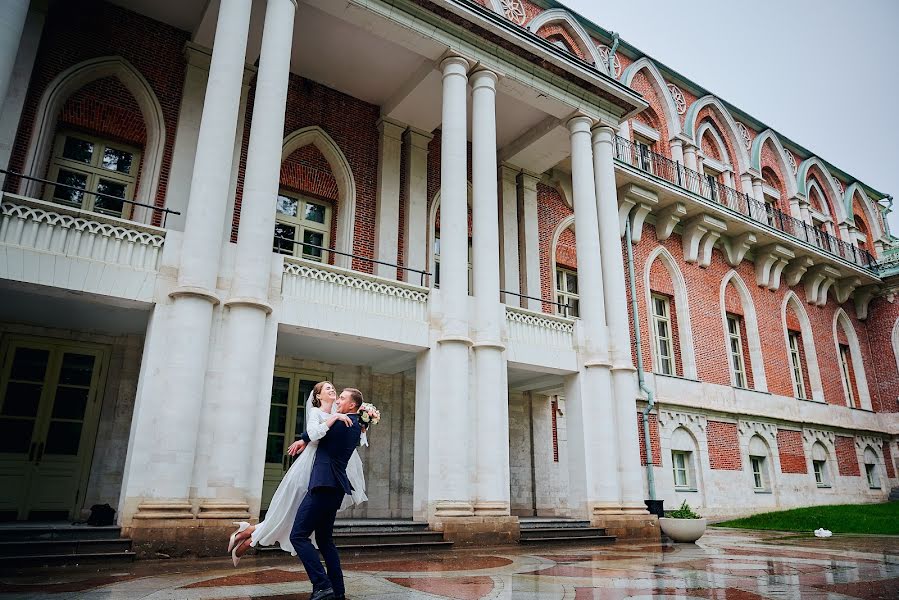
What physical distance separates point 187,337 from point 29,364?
3975mm

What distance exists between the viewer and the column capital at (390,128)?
48.6 feet

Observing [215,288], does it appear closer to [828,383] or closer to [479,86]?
[479,86]

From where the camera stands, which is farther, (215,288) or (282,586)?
(215,288)

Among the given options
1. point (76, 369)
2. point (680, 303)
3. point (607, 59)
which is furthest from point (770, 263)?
point (76, 369)

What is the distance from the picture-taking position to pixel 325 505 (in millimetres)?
4441

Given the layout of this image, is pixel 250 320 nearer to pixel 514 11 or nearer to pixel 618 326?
pixel 618 326

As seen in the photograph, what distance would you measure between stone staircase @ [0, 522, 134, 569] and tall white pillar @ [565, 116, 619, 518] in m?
8.36

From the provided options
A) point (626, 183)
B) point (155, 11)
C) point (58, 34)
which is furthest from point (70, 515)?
point (626, 183)

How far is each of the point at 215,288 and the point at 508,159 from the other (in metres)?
9.57

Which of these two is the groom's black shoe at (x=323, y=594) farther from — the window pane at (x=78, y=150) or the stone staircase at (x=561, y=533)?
the window pane at (x=78, y=150)

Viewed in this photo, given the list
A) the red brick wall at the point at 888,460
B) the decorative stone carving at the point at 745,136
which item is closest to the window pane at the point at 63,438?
the decorative stone carving at the point at 745,136

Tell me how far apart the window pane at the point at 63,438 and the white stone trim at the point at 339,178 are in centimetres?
593

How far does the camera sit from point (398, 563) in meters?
7.56

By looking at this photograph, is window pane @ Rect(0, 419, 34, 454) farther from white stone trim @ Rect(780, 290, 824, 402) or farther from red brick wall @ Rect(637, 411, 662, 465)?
white stone trim @ Rect(780, 290, 824, 402)
